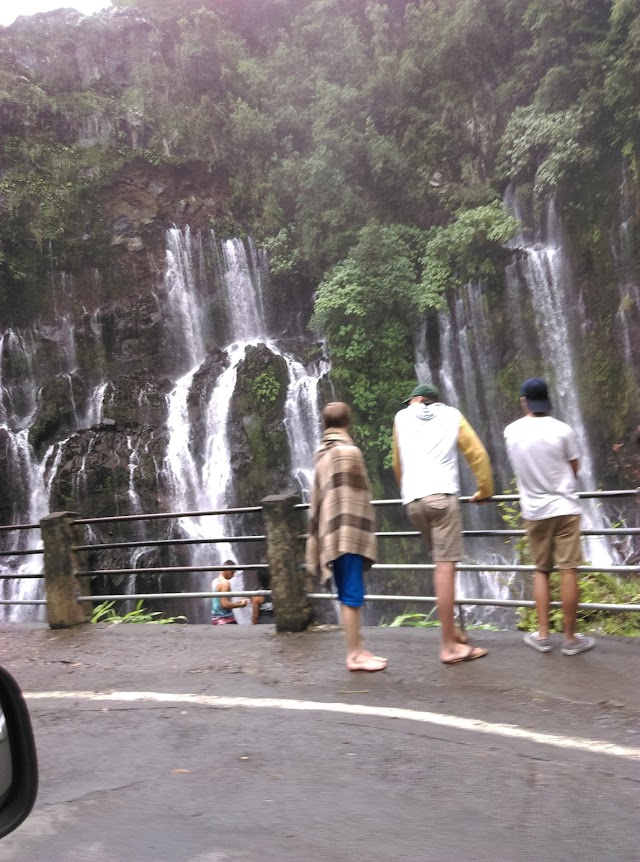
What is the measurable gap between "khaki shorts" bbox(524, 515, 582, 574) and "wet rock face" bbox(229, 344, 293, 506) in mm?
17993

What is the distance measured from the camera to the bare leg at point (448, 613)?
16.2 ft

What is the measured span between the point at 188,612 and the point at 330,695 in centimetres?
1718

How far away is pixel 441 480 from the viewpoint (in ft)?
16.4

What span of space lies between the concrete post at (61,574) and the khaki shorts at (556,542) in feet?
15.2

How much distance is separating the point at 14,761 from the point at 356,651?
11.9 feet

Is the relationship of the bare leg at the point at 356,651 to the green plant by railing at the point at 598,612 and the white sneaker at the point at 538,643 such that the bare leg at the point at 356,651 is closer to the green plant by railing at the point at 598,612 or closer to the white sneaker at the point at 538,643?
the white sneaker at the point at 538,643

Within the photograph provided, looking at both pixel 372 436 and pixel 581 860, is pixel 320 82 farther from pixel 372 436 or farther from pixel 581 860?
pixel 581 860

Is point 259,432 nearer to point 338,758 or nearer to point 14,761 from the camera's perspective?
point 338,758

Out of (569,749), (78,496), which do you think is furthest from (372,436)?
(569,749)

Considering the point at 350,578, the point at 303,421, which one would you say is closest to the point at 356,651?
the point at 350,578

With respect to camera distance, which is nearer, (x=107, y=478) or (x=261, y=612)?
(x=261, y=612)

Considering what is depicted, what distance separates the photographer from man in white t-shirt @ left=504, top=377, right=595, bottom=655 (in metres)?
4.98

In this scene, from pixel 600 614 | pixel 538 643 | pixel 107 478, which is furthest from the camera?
pixel 107 478

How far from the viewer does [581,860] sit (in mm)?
2510
